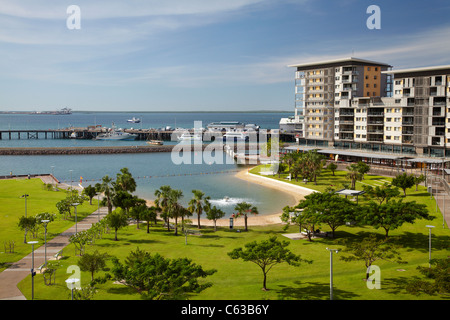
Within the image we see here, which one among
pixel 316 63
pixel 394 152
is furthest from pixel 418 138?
pixel 316 63

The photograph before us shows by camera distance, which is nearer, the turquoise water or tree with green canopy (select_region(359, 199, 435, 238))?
tree with green canopy (select_region(359, 199, 435, 238))

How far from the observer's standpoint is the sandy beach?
58906 millimetres

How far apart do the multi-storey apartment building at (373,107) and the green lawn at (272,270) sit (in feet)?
142

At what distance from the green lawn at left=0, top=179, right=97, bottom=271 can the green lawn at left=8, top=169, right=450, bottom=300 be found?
564 centimetres

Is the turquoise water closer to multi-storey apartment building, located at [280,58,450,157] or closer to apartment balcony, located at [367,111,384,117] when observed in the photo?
multi-storey apartment building, located at [280,58,450,157]

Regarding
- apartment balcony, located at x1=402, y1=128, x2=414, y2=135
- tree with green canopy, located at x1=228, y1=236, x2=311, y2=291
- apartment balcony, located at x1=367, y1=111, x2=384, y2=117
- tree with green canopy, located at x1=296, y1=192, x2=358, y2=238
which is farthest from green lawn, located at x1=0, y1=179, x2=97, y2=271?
apartment balcony, located at x1=367, y1=111, x2=384, y2=117

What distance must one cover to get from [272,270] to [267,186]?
52.4 m

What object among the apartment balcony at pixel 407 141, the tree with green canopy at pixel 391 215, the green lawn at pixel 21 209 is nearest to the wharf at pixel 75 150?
the green lawn at pixel 21 209

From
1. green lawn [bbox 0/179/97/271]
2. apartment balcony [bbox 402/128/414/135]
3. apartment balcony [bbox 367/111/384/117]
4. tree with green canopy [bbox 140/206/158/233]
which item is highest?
apartment balcony [bbox 367/111/384/117]

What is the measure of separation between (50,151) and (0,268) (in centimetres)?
12691

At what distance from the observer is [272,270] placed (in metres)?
37.9

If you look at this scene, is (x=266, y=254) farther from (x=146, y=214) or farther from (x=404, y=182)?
(x=404, y=182)

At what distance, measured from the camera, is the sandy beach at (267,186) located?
58906mm

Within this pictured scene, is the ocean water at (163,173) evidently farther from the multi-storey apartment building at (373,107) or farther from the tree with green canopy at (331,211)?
the multi-storey apartment building at (373,107)
